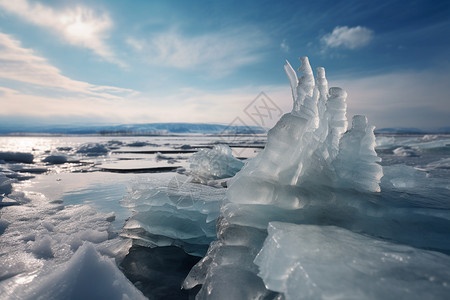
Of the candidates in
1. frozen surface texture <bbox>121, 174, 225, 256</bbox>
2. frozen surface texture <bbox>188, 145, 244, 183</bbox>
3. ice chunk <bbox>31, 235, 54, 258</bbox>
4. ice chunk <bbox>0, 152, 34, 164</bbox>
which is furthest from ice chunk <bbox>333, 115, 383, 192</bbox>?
ice chunk <bbox>0, 152, 34, 164</bbox>

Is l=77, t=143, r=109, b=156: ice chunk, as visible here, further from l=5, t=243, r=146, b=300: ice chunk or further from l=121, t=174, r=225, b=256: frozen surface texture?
l=5, t=243, r=146, b=300: ice chunk

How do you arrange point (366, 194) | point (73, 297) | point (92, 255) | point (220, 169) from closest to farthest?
point (73, 297), point (92, 255), point (366, 194), point (220, 169)

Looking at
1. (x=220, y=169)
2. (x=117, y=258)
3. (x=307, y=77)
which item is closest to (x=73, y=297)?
(x=117, y=258)

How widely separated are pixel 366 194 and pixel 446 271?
0.92 m

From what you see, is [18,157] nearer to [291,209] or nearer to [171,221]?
[171,221]

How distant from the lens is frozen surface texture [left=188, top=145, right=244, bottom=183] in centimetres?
757

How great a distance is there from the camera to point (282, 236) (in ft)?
4.47

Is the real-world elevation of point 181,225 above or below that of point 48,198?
above

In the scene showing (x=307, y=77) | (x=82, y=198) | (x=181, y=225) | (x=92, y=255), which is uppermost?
(x=307, y=77)

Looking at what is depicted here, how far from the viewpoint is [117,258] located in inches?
100

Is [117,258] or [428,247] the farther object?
[117,258]

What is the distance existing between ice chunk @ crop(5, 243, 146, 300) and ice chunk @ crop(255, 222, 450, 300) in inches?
41.1

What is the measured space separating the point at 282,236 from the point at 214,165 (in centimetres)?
624

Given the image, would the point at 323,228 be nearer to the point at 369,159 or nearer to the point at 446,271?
the point at 446,271
